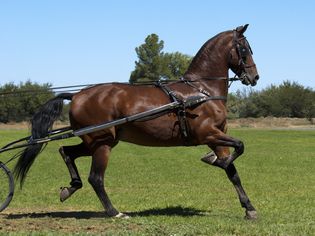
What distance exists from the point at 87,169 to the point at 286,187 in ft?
29.0

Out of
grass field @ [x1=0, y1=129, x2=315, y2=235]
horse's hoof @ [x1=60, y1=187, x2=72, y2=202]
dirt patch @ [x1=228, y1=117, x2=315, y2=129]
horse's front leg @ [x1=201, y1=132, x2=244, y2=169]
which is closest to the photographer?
grass field @ [x1=0, y1=129, x2=315, y2=235]

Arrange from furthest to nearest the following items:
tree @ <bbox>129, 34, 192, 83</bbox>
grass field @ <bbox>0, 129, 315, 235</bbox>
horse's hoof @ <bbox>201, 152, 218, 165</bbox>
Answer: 1. tree @ <bbox>129, 34, 192, 83</bbox>
2. horse's hoof @ <bbox>201, 152, 218, 165</bbox>
3. grass field @ <bbox>0, 129, 315, 235</bbox>

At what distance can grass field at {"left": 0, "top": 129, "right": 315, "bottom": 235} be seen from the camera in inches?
354

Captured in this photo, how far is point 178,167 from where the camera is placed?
22766 mm

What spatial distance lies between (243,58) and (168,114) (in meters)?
1.80

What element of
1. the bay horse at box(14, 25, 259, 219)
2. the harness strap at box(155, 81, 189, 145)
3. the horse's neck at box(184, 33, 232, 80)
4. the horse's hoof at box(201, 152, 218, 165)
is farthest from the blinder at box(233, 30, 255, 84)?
the horse's hoof at box(201, 152, 218, 165)

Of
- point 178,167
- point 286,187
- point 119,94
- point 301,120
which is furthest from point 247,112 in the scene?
point 119,94

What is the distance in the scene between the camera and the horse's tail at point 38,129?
10.5m

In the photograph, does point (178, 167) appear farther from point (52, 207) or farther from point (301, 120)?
point (301, 120)

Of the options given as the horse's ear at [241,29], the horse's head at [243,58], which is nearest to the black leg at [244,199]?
the horse's head at [243,58]

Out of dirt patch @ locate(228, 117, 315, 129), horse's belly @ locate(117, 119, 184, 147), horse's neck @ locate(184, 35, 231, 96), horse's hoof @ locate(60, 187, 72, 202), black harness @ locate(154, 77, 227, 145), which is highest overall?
horse's neck @ locate(184, 35, 231, 96)

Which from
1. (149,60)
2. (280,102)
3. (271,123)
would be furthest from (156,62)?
(271,123)

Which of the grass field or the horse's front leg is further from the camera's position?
the horse's front leg

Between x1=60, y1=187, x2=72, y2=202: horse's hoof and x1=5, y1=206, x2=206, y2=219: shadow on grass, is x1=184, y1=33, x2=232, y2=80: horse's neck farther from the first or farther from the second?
x1=60, y1=187, x2=72, y2=202: horse's hoof
